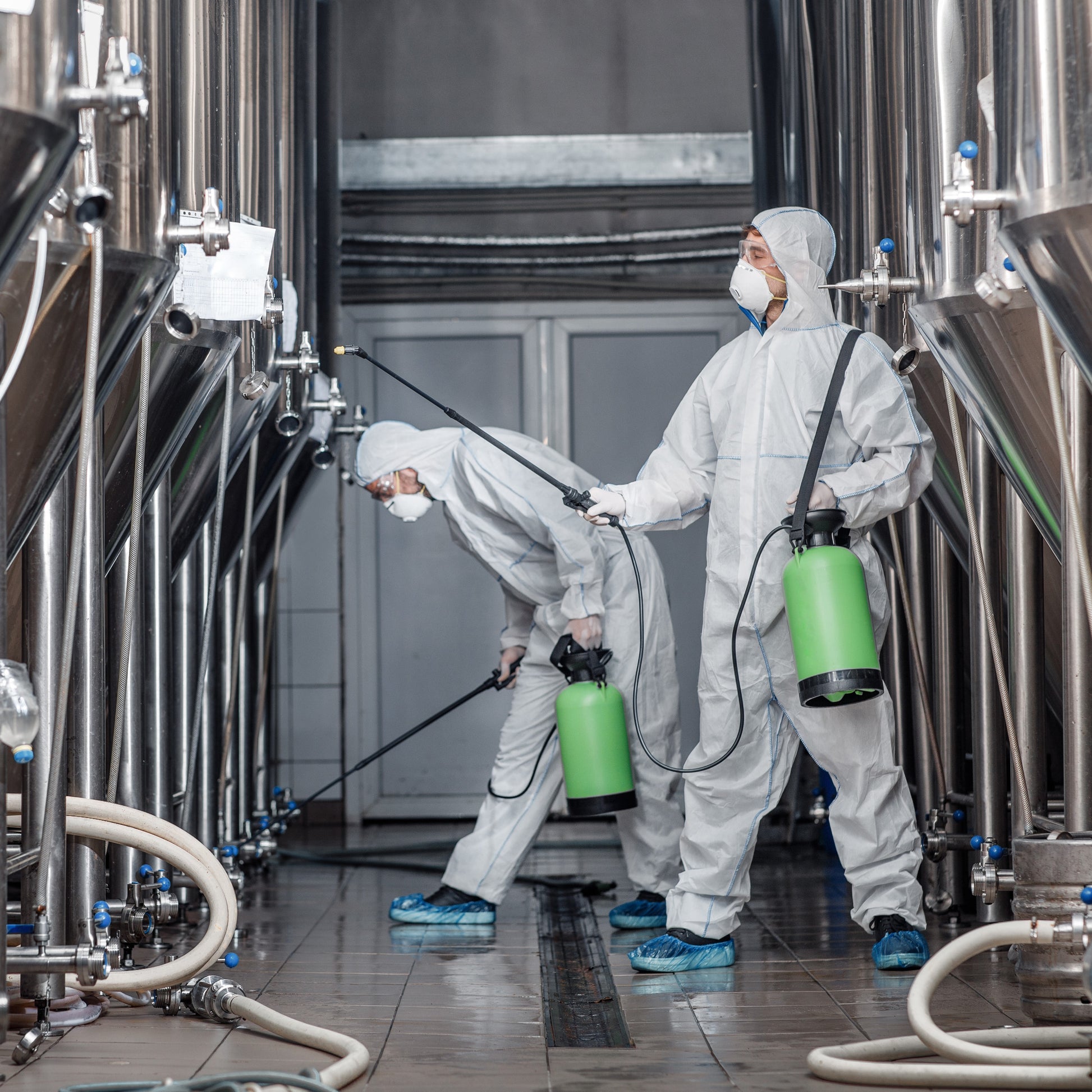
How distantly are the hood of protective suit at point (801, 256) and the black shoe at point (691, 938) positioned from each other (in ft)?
3.93

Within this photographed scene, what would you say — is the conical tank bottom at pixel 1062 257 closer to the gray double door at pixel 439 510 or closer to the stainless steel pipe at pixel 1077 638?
the stainless steel pipe at pixel 1077 638

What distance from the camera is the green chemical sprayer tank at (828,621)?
2.48 meters

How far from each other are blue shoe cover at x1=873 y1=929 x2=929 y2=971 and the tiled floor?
0.10ft

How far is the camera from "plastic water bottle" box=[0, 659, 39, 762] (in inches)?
64.0

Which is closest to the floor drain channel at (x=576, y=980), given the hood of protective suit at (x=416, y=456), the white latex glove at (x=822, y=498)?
the white latex glove at (x=822, y=498)

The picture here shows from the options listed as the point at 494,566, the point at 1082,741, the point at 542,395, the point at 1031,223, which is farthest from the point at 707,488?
the point at 542,395

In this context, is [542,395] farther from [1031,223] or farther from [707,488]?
[1031,223]

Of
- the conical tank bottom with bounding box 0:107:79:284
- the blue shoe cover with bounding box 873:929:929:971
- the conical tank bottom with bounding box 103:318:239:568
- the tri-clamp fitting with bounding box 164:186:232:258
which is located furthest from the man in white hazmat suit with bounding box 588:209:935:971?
the conical tank bottom with bounding box 0:107:79:284

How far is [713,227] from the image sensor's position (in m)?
5.44

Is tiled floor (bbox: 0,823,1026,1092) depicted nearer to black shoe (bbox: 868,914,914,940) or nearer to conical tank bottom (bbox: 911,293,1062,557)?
black shoe (bbox: 868,914,914,940)

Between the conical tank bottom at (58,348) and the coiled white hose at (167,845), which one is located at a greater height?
the conical tank bottom at (58,348)

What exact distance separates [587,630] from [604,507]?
53cm

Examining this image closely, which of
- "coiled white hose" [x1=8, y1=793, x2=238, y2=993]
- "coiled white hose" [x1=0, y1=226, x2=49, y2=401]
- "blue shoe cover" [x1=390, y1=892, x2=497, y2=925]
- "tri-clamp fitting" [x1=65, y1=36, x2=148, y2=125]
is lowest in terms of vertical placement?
"blue shoe cover" [x1=390, y1=892, x2=497, y2=925]

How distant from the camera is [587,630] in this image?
3209 mm
